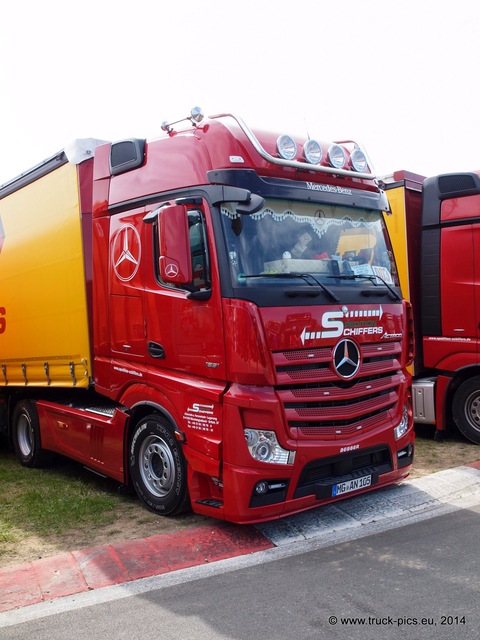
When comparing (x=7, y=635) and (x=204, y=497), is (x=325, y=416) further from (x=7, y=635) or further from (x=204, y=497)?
(x=7, y=635)

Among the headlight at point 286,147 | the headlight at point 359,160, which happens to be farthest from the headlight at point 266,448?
the headlight at point 359,160

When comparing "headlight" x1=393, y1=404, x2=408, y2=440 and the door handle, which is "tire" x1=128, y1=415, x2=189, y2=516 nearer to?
the door handle

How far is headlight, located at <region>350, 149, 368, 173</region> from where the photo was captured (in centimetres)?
586

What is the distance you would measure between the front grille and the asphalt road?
0.92 metres

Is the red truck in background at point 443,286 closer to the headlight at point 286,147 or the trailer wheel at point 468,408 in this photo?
the trailer wheel at point 468,408

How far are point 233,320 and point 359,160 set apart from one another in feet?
7.29

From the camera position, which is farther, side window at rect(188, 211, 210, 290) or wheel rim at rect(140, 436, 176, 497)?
wheel rim at rect(140, 436, 176, 497)

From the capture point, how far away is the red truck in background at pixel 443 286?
787 centimetres

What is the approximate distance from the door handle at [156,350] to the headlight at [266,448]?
3.67 ft

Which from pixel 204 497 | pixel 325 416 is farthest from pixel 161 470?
pixel 325 416

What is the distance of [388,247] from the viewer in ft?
19.8

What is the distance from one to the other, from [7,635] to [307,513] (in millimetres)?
2690

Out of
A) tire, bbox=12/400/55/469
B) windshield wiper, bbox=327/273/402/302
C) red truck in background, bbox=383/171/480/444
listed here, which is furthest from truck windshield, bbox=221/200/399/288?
tire, bbox=12/400/55/469

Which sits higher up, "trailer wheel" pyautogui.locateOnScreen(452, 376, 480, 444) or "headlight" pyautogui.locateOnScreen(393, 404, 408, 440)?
Answer: "headlight" pyautogui.locateOnScreen(393, 404, 408, 440)
